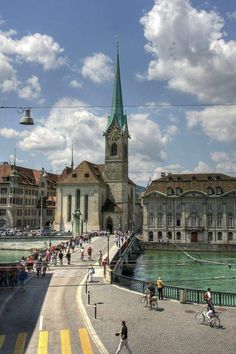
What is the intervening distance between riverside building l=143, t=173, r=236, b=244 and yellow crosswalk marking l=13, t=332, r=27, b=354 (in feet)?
241

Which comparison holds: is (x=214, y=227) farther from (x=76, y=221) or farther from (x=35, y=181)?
(x=35, y=181)

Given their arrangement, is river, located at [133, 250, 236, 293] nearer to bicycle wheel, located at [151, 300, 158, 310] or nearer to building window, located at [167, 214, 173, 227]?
bicycle wheel, located at [151, 300, 158, 310]

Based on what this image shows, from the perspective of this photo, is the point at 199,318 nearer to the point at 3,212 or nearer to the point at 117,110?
the point at 3,212

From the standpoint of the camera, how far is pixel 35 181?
11369 cm

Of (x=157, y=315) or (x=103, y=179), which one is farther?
(x=103, y=179)

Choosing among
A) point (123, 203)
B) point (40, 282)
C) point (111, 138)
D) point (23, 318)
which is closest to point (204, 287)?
point (40, 282)

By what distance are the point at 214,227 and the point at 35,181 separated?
48.3 meters

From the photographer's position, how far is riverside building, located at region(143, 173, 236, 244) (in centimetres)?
8900

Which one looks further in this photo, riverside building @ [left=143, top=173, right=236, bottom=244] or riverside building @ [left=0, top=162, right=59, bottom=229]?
riverside building @ [left=0, top=162, right=59, bottom=229]

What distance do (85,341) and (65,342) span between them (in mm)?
771

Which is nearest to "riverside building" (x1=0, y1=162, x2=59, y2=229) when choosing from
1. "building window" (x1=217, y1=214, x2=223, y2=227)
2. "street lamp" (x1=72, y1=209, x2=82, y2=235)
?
"street lamp" (x1=72, y1=209, x2=82, y2=235)

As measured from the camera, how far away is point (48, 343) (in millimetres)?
17109

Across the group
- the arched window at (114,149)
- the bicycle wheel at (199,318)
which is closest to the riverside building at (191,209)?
the arched window at (114,149)

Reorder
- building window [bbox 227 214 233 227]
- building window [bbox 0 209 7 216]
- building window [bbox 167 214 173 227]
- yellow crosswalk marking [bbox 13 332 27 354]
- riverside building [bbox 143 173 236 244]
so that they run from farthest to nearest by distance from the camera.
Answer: building window [bbox 0 209 7 216] → building window [bbox 167 214 173 227] → riverside building [bbox 143 173 236 244] → building window [bbox 227 214 233 227] → yellow crosswalk marking [bbox 13 332 27 354]
